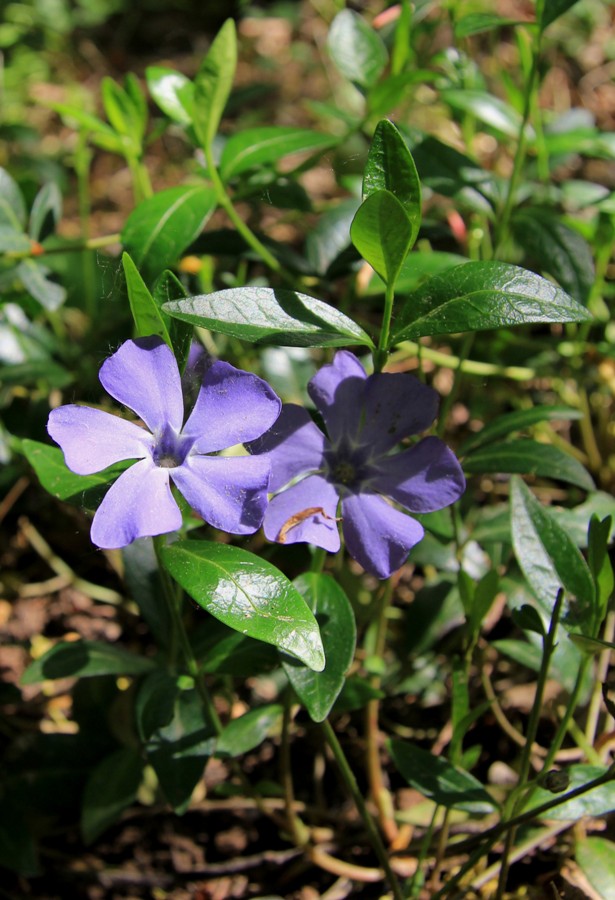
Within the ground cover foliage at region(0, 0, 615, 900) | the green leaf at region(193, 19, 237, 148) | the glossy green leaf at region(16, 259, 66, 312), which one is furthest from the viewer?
the glossy green leaf at region(16, 259, 66, 312)

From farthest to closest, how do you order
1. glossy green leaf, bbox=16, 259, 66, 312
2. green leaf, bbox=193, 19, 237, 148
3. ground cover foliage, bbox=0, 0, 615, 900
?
glossy green leaf, bbox=16, 259, 66, 312 < green leaf, bbox=193, 19, 237, 148 < ground cover foliage, bbox=0, 0, 615, 900

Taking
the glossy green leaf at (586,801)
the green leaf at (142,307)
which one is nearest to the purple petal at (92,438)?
the green leaf at (142,307)

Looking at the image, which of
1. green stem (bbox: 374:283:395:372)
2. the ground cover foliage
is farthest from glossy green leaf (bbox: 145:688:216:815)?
green stem (bbox: 374:283:395:372)

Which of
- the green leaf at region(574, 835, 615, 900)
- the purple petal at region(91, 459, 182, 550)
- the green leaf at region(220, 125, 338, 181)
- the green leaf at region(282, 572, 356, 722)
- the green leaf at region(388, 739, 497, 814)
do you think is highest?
the green leaf at region(220, 125, 338, 181)

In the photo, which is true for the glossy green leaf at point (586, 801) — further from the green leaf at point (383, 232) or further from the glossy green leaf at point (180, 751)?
the green leaf at point (383, 232)

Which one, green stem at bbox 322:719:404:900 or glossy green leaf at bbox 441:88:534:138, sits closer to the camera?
green stem at bbox 322:719:404:900

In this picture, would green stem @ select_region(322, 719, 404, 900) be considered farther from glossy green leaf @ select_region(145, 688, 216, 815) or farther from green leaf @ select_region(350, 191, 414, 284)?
green leaf @ select_region(350, 191, 414, 284)

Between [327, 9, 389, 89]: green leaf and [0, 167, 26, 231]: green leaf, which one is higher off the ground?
[327, 9, 389, 89]: green leaf
